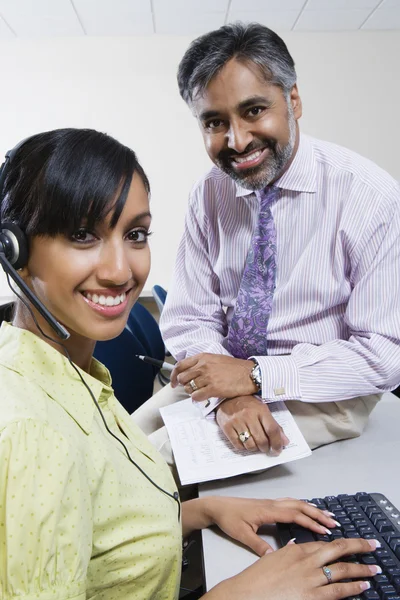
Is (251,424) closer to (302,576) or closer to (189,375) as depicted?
(189,375)

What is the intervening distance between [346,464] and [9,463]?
645mm

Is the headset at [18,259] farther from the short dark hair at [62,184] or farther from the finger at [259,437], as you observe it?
the finger at [259,437]

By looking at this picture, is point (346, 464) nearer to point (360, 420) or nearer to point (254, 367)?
point (360, 420)

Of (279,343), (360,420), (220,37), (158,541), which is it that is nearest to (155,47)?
(220,37)

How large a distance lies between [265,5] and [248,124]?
2.93 metres

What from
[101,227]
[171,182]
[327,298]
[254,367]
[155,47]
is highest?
[155,47]

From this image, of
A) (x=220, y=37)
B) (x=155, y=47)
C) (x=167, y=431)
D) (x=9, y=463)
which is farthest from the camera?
(x=155, y=47)

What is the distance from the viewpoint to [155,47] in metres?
3.94

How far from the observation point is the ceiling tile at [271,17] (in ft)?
12.1

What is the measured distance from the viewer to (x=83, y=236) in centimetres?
64

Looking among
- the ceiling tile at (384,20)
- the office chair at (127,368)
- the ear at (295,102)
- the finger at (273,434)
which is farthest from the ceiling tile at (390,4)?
the finger at (273,434)

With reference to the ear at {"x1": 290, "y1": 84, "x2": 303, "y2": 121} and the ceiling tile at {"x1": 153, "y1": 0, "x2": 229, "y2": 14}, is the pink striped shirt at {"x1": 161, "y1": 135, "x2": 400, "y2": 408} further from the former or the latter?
the ceiling tile at {"x1": 153, "y1": 0, "x2": 229, "y2": 14}

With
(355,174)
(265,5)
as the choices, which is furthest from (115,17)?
(355,174)

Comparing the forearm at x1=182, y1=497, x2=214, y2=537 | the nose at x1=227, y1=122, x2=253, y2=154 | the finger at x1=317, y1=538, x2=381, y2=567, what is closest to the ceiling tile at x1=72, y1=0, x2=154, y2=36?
the nose at x1=227, y1=122, x2=253, y2=154
